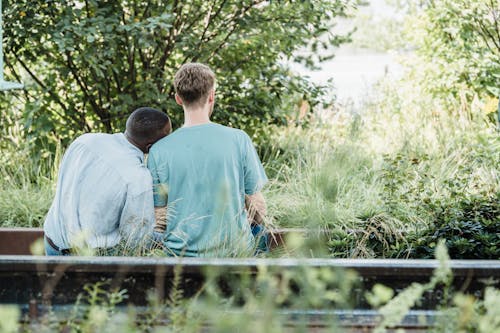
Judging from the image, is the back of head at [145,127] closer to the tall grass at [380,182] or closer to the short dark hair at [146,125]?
the short dark hair at [146,125]

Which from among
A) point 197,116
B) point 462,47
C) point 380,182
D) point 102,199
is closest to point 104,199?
point 102,199

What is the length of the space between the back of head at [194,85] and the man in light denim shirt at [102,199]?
41cm

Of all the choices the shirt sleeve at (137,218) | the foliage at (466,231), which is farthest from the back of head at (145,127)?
the foliage at (466,231)

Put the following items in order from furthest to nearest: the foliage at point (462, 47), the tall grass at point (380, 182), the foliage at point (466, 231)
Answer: the foliage at point (462, 47), the tall grass at point (380, 182), the foliage at point (466, 231)

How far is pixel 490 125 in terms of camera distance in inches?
316

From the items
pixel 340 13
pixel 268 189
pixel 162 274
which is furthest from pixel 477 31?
pixel 162 274

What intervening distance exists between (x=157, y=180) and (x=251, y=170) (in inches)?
19.6

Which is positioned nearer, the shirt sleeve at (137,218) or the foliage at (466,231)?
the shirt sleeve at (137,218)

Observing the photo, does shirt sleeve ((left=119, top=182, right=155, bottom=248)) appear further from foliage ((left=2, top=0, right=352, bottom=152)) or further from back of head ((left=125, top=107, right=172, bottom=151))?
foliage ((left=2, top=0, right=352, bottom=152))

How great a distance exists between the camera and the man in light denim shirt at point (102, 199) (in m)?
3.91

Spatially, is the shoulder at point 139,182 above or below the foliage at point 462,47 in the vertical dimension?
below

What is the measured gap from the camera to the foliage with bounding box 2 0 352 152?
6.70 metres

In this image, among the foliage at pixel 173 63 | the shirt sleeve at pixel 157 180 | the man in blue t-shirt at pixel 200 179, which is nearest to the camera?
the man in blue t-shirt at pixel 200 179

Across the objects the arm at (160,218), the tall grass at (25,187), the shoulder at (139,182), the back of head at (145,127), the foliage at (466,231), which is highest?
the back of head at (145,127)
